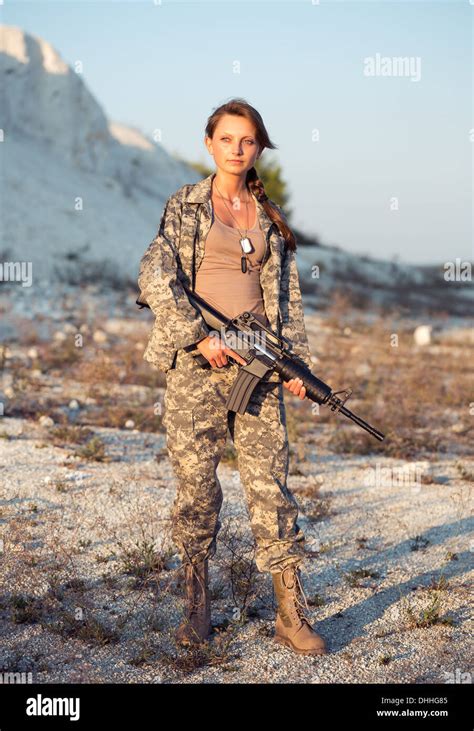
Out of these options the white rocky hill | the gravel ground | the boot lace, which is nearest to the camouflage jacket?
the boot lace

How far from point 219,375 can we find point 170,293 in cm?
40

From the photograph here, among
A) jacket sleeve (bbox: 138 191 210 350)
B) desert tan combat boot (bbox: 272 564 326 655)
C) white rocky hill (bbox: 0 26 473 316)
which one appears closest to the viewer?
jacket sleeve (bbox: 138 191 210 350)

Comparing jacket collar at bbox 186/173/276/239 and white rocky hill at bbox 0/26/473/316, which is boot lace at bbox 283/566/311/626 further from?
white rocky hill at bbox 0/26/473/316

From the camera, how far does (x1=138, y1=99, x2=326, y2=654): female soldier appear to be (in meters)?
3.26

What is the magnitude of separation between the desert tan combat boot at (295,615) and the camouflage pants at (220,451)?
0.06m

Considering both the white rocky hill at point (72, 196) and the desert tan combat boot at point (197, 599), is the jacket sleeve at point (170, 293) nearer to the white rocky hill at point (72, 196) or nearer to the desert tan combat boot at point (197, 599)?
the desert tan combat boot at point (197, 599)

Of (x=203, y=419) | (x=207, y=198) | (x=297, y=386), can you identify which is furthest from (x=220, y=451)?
(x=207, y=198)

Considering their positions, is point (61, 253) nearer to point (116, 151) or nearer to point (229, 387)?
point (116, 151)

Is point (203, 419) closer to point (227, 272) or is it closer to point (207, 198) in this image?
point (227, 272)

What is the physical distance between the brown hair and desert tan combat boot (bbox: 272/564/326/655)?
1358 mm

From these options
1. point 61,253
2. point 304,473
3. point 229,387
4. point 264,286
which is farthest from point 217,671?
point 61,253

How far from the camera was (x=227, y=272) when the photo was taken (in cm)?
333

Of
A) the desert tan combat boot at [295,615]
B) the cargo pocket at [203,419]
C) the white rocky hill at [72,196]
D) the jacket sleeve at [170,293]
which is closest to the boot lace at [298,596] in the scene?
the desert tan combat boot at [295,615]
